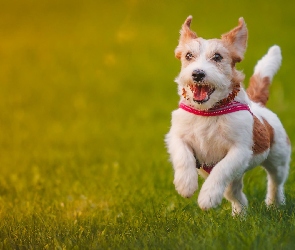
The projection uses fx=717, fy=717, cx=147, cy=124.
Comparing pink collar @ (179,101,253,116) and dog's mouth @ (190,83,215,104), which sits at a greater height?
dog's mouth @ (190,83,215,104)

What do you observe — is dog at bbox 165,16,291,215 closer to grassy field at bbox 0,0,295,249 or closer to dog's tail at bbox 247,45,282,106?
grassy field at bbox 0,0,295,249

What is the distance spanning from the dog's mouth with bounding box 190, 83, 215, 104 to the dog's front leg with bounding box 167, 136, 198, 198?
42 centimetres

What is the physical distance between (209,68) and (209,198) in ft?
3.03

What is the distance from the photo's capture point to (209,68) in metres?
5.12

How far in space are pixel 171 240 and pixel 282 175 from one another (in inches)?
76.1

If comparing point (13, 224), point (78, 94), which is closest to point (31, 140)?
point (78, 94)

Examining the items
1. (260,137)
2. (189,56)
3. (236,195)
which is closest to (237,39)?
(189,56)

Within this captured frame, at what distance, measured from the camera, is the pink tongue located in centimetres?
518

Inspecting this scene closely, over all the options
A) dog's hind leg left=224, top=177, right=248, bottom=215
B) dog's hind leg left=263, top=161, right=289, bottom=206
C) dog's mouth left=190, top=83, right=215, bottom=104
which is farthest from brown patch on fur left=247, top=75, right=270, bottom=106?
dog's mouth left=190, top=83, right=215, bottom=104

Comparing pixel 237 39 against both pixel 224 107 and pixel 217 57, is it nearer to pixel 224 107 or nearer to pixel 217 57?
pixel 217 57

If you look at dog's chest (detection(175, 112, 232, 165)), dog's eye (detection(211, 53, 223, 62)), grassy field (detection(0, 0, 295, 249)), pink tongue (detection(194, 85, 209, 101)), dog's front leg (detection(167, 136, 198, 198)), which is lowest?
grassy field (detection(0, 0, 295, 249))

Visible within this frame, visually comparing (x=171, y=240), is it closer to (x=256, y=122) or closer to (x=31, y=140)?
(x=256, y=122)

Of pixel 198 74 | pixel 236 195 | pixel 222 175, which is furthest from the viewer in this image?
pixel 236 195

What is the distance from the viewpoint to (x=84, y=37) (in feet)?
60.0
